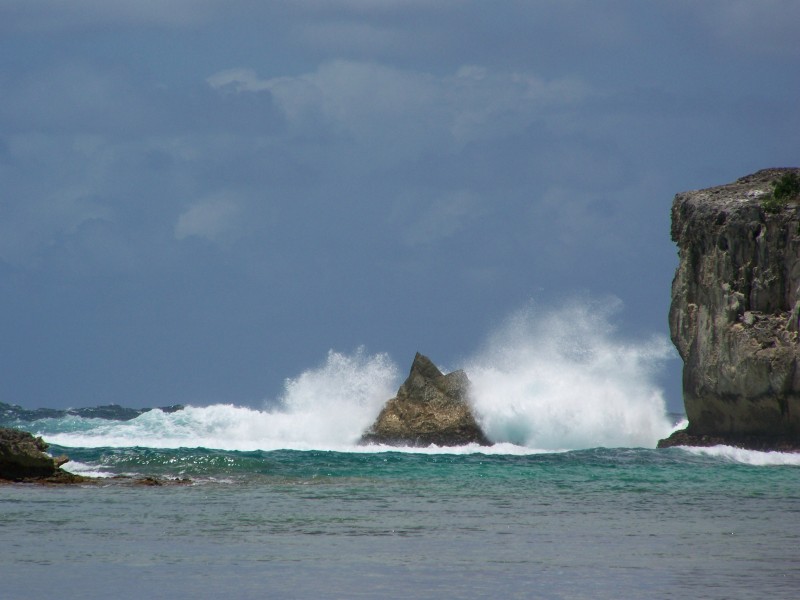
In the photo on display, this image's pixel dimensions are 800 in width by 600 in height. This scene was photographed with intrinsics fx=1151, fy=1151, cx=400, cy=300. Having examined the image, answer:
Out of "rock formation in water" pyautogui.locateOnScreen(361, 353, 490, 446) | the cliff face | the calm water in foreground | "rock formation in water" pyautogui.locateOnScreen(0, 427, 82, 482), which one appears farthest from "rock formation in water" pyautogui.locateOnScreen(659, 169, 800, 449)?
"rock formation in water" pyautogui.locateOnScreen(0, 427, 82, 482)

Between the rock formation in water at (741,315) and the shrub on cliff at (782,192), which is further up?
the shrub on cliff at (782,192)

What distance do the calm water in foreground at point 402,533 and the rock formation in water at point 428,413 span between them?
10.8m

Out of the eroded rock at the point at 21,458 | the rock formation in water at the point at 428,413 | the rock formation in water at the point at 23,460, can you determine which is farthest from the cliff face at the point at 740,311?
the eroded rock at the point at 21,458

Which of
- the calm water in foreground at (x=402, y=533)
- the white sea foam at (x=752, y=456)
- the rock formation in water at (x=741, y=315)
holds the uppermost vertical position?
the rock formation in water at (x=741, y=315)

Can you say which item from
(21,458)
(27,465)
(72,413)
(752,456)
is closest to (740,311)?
(752,456)

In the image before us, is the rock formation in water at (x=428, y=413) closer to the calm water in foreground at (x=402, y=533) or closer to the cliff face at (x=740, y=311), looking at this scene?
the cliff face at (x=740, y=311)

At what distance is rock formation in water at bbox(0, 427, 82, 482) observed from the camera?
24531mm

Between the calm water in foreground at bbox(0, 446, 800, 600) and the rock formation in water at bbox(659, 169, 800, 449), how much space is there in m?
7.17

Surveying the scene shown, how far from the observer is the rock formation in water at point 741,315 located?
121 ft

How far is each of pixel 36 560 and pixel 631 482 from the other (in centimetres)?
1595

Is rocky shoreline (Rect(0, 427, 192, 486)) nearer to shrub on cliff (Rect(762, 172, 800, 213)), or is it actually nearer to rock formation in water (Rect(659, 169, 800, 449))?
rock formation in water (Rect(659, 169, 800, 449))

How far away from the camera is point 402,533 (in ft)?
52.6

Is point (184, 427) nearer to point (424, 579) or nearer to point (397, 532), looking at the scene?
point (397, 532)

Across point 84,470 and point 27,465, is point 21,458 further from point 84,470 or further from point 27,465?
point 84,470
